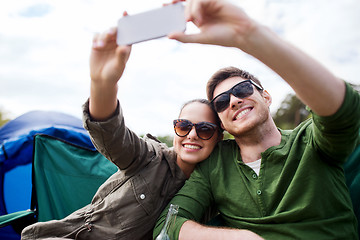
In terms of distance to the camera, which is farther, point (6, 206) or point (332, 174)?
point (6, 206)

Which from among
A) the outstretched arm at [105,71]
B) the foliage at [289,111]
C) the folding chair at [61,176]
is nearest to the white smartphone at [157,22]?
the outstretched arm at [105,71]

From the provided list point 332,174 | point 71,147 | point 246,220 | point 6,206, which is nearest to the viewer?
point 332,174

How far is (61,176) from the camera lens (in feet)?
11.1

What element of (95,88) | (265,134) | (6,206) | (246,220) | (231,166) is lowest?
(6,206)

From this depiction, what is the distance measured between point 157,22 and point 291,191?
1.37m

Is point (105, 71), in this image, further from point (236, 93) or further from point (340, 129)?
point (340, 129)

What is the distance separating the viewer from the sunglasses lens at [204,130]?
242cm

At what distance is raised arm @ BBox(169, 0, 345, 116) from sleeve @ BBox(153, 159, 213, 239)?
114 centimetres

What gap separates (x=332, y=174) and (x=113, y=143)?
149 cm

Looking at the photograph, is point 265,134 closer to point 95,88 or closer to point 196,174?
point 196,174

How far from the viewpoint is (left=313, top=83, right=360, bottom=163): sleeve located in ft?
4.77

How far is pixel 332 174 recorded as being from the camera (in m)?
1.93

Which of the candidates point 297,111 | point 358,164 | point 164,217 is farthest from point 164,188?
point 297,111

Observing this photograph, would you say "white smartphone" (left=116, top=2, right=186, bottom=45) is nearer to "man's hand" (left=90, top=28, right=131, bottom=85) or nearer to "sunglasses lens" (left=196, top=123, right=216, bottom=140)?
"man's hand" (left=90, top=28, right=131, bottom=85)
